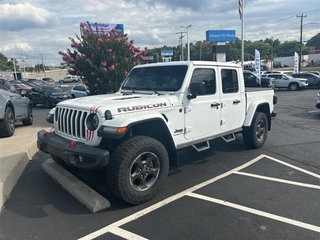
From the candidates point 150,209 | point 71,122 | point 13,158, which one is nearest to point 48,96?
point 13,158

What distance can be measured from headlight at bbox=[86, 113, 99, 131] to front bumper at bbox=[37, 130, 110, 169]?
260 mm

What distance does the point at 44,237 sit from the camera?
3.32 meters

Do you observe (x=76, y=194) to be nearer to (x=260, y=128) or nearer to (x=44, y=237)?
(x=44, y=237)

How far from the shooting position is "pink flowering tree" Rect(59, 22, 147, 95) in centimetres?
1079

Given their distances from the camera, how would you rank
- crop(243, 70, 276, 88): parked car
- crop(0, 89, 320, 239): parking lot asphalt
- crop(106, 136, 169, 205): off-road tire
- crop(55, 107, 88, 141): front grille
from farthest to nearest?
crop(243, 70, 276, 88): parked car < crop(55, 107, 88, 141): front grille < crop(106, 136, 169, 205): off-road tire < crop(0, 89, 320, 239): parking lot asphalt

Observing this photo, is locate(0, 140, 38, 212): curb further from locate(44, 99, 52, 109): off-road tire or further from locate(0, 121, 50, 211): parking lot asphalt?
locate(44, 99, 52, 109): off-road tire

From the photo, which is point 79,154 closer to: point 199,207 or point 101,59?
point 199,207

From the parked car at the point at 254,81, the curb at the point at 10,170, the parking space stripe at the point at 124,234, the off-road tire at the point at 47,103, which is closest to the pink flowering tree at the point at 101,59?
the curb at the point at 10,170

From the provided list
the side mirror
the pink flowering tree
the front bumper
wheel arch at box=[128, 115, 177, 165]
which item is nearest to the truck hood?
wheel arch at box=[128, 115, 177, 165]

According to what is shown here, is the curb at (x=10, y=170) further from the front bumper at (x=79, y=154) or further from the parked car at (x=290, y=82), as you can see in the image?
the parked car at (x=290, y=82)

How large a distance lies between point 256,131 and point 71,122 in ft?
13.9

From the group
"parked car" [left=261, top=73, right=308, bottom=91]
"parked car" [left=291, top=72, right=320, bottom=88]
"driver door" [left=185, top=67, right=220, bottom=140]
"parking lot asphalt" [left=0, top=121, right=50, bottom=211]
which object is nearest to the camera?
"parking lot asphalt" [left=0, top=121, right=50, bottom=211]

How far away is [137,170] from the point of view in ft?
13.5

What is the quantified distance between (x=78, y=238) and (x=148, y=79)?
308cm
